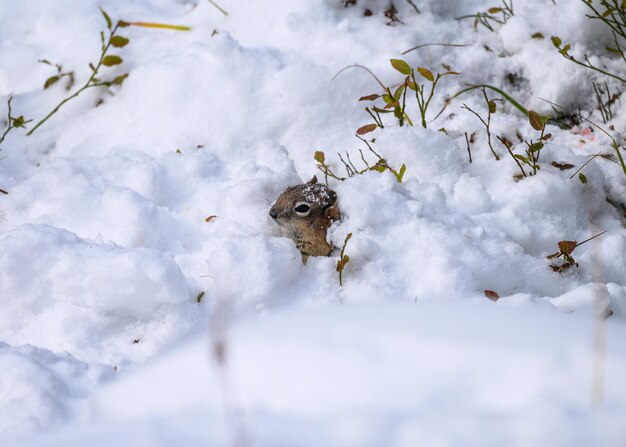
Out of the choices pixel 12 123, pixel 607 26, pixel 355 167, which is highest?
pixel 607 26

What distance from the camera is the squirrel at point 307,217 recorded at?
2.09m

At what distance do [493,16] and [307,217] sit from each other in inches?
60.0

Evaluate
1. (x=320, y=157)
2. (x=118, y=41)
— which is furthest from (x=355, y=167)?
(x=118, y=41)

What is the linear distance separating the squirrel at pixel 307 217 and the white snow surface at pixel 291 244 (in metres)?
0.04

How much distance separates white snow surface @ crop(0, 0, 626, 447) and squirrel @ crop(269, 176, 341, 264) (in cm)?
4

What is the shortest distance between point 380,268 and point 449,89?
3.61 feet

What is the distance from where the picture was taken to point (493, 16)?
303 centimetres

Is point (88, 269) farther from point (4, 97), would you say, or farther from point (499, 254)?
point (4, 97)

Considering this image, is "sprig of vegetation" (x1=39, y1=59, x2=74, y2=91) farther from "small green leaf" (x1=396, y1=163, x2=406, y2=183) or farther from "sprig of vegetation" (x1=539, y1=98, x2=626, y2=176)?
"sprig of vegetation" (x1=539, y1=98, x2=626, y2=176)

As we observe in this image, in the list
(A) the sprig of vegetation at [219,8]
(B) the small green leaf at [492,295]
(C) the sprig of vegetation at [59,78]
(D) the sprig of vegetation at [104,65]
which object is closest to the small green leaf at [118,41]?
(D) the sprig of vegetation at [104,65]

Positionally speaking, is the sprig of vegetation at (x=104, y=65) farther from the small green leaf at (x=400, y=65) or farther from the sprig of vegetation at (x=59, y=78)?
the small green leaf at (x=400, y=65)

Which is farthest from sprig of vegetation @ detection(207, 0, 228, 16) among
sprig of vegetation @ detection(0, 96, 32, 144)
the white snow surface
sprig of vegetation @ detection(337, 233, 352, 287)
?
sprig of vegetation @ detection(337, 233, 352, 287)

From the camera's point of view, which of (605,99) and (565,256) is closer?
(565,256)

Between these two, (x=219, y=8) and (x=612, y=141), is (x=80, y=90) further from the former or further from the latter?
(x=612, y=141)
